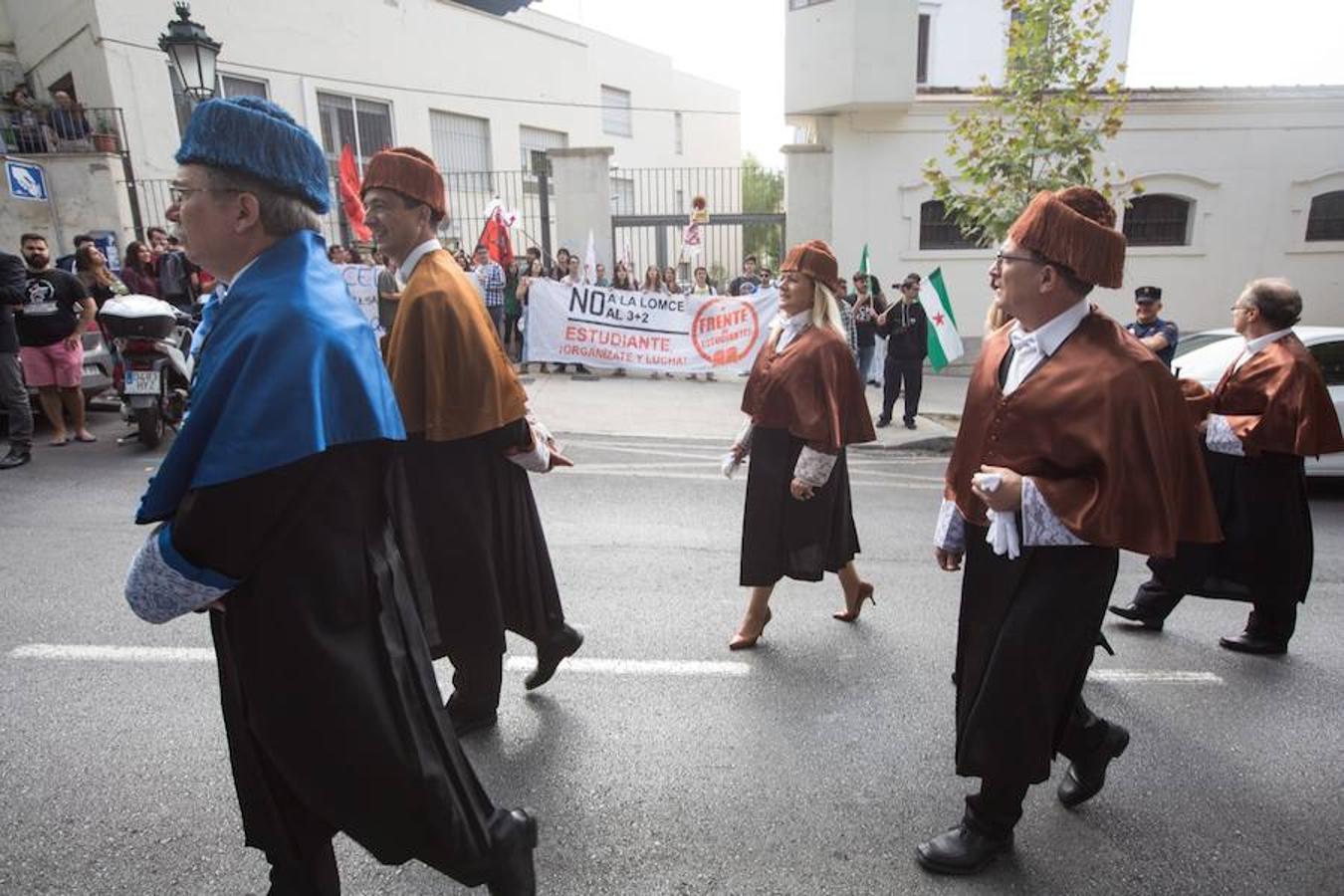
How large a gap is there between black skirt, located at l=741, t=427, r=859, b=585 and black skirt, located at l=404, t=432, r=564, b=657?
1.15 meters

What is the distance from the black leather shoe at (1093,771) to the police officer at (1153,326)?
5.38 meters

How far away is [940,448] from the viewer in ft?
30.2

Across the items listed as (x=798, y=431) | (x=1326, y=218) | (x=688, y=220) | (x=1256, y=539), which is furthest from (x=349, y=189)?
(x=1326, y=218)

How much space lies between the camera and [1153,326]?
7.37 m

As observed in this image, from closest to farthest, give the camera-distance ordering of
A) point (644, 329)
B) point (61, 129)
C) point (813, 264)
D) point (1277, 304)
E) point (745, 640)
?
point (813, 264), point (1277, 304), point (745, 640), point (644, 329), point (61, 129)

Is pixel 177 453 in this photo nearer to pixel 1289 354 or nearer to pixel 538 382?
pixel 1289 354

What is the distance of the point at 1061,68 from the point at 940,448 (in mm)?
4312

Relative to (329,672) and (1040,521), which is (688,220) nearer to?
(1040,521)

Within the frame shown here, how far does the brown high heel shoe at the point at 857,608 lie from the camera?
4105 millimetres

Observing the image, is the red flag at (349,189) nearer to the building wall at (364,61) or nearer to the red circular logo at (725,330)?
the red circular logo at (725,330)

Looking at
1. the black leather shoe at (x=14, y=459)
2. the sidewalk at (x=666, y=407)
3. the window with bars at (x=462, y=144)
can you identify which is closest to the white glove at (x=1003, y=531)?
the sidewalk at (x=666, y=407)

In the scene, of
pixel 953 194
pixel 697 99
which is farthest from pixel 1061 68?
pixel 697 99

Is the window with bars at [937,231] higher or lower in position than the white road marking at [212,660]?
higher

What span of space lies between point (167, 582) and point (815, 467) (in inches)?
101
